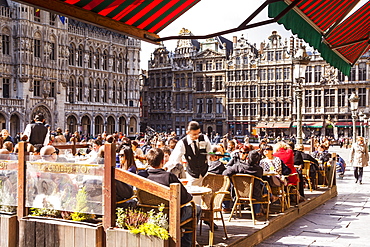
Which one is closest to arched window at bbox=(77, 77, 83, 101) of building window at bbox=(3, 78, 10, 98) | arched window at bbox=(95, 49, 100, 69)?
arched window at bbox=(95, 49, 100, 69)

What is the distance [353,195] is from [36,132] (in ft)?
25.5

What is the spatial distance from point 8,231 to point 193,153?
8.65 ft

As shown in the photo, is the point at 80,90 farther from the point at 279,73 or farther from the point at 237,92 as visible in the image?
the point at 279,73

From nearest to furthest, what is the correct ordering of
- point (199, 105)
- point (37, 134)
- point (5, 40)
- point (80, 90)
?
point (37, 134)
point (5, 40)
point (80, 90)
point (199, 105)

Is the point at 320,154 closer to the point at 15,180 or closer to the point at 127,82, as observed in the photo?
the point at 15,180

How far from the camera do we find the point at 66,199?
4758 millimetres

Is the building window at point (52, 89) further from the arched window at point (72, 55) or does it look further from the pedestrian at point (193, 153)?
the pedestrian at point (193, 153)

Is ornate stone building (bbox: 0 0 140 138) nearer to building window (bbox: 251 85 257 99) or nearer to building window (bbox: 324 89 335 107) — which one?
building window (bbox: 251 85 257 99)

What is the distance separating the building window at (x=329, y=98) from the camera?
40562 millimetres

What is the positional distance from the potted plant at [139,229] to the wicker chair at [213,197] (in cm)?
111

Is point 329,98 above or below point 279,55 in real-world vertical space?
below

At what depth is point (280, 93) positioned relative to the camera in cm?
4222

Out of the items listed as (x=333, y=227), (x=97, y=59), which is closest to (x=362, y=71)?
(x=97, y=59)

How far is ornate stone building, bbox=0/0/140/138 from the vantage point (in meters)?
32.3
